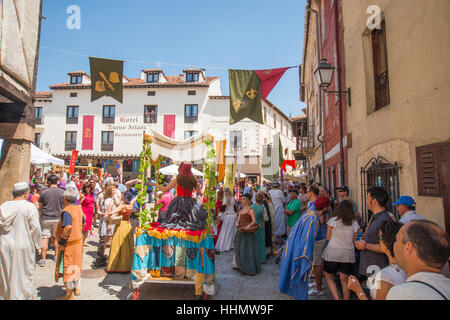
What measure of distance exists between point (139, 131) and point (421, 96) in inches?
1237

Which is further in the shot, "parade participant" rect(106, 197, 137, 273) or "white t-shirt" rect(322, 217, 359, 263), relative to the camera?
"parade participant" rect(106, 197, 137, 273)

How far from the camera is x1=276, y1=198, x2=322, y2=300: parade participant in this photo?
14.3 feet

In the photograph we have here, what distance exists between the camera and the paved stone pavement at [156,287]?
15.6 ft

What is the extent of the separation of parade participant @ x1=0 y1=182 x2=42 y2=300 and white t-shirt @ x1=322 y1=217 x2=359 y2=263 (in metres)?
4.44

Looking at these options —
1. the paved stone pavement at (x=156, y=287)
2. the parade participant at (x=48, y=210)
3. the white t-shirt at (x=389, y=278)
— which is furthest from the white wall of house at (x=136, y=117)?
the white t-shirt at (x=389, y=278)

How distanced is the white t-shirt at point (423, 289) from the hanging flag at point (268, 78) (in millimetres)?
7663

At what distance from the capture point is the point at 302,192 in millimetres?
9844

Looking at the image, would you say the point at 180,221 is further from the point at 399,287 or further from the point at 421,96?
the point at 421,96

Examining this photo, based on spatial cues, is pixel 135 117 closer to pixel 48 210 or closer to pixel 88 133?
pixel 88 133

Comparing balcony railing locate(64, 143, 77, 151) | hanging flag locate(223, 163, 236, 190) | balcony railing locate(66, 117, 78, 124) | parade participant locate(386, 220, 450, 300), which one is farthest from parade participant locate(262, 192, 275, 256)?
balcony railing locate(66, 117, 78, 124)

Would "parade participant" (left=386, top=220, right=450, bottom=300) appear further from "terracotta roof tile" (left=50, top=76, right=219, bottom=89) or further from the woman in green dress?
"terracotta roof tile" (left=50, top=76, right=219, bottom=89)

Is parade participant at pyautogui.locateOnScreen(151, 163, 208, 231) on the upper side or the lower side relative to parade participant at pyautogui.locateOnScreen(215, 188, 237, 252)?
upper

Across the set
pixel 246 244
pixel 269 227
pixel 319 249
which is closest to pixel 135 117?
pixel 269 227
